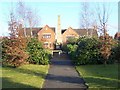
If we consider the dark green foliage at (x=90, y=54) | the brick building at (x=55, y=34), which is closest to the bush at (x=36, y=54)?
the dark green foliage at (x=90, y=54)

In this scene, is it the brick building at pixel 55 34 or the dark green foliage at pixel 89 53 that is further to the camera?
the brick building at pixel 55 34

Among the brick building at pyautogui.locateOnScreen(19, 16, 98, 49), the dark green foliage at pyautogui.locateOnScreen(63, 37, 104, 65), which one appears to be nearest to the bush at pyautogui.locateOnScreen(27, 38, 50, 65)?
the dark green foliage at pyautogui.locateOnScreen(63, 37, 104, 65)

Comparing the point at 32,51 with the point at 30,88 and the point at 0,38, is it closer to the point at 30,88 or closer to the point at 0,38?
the point at 0,38

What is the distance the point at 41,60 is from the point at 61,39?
197ft

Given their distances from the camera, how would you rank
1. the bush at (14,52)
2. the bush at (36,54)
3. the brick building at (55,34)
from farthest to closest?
the brick building at (55,34) → the bush at (36,54) → the bush at (14,52)

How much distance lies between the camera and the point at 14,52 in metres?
24.2

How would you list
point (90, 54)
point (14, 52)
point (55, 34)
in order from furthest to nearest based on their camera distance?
point (55, 34)
point (90, 54)
point (14, 52)

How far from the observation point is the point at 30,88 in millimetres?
13422

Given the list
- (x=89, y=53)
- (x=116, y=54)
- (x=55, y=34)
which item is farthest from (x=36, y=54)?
(x=55, y=34)

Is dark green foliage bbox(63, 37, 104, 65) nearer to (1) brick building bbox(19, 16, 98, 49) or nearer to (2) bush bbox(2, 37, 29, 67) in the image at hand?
(2) bush bbox(2, 37, 29, 67)

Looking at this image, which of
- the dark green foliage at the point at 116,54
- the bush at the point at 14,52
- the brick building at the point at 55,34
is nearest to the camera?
the bush at the point at 14,52

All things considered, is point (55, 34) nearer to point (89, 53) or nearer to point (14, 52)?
point (89, 53)

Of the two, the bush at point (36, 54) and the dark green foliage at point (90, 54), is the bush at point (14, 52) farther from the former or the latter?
the dark green foliage at point (90, 54)

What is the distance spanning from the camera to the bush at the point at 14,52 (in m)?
24.2
